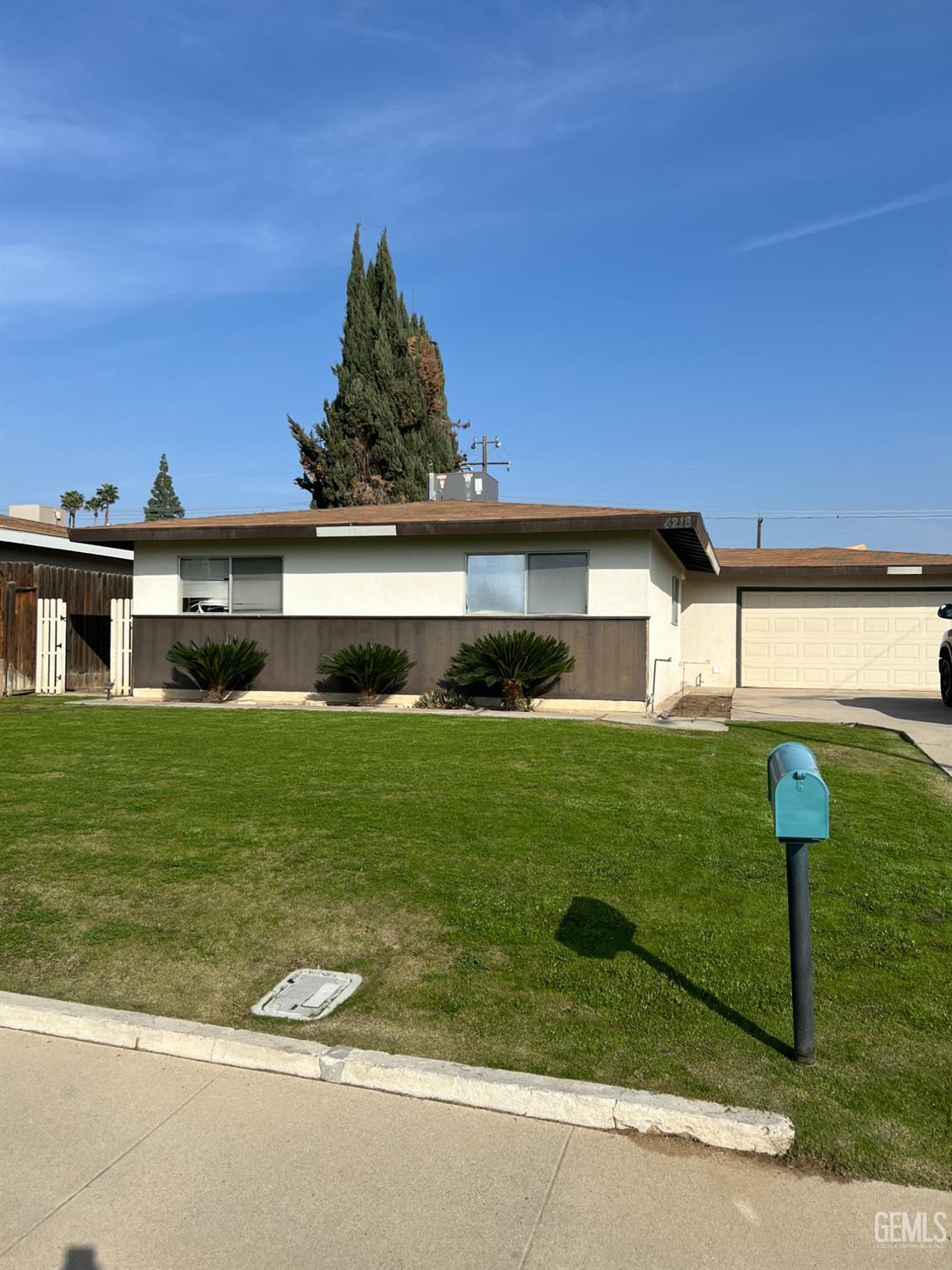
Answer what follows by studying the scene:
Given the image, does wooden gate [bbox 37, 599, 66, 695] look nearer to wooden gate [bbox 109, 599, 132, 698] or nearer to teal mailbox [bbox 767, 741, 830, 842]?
wooden gate [bbox 109, 599, 132, 698]

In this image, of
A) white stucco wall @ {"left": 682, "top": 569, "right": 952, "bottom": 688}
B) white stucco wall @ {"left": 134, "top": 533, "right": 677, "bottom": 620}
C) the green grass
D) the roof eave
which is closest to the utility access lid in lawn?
the green grass

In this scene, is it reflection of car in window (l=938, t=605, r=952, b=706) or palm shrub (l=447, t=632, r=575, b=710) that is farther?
reflection of car in window (l=938, t=605, r=952, b=706)

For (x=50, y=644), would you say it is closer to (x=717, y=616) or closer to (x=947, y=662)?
(x=717, y=616)

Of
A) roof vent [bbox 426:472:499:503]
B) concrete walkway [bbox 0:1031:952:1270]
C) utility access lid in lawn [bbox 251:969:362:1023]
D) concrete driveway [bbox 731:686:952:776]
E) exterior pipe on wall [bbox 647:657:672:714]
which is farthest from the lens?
roof vent [bbox 426:472:499:503]

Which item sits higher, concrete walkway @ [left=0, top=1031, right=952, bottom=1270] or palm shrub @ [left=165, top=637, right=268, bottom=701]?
palm shrub @ [left=165, top=637, right=268, bottom=701]

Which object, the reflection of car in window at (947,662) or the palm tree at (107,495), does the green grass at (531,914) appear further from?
the palm tree at (107,495)

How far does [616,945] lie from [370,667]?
10.3 m

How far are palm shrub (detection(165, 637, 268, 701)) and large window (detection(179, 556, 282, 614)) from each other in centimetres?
71

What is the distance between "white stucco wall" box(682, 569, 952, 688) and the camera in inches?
779

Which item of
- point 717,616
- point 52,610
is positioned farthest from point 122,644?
point 717,616

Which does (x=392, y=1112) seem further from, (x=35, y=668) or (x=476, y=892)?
(x=35, y=668)

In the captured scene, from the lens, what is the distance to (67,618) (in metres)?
18.1

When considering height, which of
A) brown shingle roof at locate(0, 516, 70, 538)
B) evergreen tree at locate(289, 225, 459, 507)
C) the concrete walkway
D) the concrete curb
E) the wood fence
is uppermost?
evergreen tree at locate(289, 225, 459, 507)

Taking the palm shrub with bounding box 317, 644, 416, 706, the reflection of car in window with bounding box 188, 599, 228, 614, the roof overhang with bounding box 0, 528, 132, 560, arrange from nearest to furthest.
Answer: the palm shrub with bounding box 317, 644, 416, 706 < the reflection of car in window with bounding box 188, 599, 228, 614 < the roof overhang with bounding box 0, 528, 132, 560
